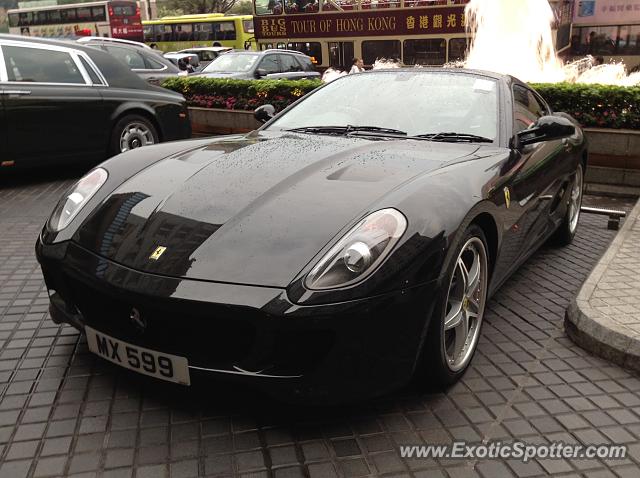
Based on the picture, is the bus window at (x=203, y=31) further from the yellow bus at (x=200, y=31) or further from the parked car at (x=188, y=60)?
the parked car at (x=188, y=60)

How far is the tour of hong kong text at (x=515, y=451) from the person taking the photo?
8.03 feet

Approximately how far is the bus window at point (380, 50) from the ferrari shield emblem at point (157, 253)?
68.2ft

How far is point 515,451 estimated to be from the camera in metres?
2.48

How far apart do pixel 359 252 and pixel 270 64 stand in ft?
49.1

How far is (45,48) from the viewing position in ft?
23.9

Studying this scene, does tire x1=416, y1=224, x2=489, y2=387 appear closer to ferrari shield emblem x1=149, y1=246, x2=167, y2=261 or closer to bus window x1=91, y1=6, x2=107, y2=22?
ferrari shield emblem x1=149, y1=246, x2=167, y2=261

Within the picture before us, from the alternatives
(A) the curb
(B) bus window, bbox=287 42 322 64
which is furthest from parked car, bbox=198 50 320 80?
(A) the curb

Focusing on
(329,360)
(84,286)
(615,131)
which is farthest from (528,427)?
(615,131)

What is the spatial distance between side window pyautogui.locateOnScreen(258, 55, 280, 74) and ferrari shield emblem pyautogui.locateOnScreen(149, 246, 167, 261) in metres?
14.2

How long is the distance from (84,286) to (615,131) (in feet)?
21.8

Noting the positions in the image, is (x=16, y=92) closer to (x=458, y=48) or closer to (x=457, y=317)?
(x=457, y=317)

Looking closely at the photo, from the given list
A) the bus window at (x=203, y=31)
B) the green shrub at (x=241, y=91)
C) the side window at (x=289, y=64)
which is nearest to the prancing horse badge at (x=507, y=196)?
the green shrub at (x=241, y=91)

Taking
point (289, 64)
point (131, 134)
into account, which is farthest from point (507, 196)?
point (289, 64)

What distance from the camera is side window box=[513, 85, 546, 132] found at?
3.98 meters
